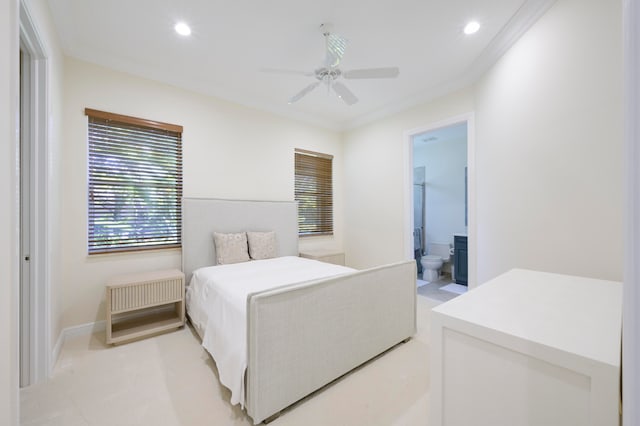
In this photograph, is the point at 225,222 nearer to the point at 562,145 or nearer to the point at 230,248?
the point at 230,248

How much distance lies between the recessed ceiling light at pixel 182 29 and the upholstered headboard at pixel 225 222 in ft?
5.47

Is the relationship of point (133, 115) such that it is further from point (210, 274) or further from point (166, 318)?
point (166, 318)

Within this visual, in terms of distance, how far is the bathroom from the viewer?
14.8 ft

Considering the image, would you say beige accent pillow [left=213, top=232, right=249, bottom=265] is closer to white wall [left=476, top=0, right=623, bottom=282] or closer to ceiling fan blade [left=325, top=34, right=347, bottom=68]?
ceiling fan blade [left=325, top=34, right=347, bottom=68]

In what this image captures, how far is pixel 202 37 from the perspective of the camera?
2357 millimetres

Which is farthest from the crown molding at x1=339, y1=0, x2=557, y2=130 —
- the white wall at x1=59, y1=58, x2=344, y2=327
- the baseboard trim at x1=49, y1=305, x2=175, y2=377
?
the baseboard trim at x1=49, y1=305, x2=175, y2=377

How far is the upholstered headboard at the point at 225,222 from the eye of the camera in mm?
3012

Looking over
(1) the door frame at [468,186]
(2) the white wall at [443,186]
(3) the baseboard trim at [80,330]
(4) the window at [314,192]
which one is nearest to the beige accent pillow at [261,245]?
(4) the window at [314,192]

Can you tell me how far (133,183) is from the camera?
277cm

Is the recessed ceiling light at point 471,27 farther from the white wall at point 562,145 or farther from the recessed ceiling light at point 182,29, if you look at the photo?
the recessed ceiling light at point 182,29

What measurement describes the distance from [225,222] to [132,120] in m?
1.48

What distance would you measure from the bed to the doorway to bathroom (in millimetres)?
2111
